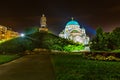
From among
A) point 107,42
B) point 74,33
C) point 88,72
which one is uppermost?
point 74,33

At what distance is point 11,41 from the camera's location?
88500mm

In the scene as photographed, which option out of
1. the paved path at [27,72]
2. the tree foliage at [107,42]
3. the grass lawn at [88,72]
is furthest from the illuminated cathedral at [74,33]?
the paved path at [27,72]

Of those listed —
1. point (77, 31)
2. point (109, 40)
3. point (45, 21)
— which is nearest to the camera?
point (109, 40)

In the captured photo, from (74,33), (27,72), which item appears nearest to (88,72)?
(27,72)

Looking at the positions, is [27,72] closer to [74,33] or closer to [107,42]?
[107,42]

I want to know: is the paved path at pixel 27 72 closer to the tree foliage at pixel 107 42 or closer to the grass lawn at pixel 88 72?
the grass lawn at pixel 88 72

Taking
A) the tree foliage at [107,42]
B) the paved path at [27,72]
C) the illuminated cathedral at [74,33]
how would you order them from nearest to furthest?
the paved path at [27,72] → the tree foliage at [107,42] → the illuminated cathedral at [74,33]

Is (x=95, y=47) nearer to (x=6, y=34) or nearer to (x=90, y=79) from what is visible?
(x=90, y=79)

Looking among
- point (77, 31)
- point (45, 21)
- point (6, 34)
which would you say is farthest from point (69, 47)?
point (6, 34)

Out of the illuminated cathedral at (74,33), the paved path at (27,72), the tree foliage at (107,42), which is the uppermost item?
the illuminated cathedral at (74,33)

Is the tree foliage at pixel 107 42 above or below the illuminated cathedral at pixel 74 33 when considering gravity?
below

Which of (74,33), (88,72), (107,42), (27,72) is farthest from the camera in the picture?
(74,33)

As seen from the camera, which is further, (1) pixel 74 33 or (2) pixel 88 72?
(1) pixel 74 33

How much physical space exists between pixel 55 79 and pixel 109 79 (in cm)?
321
